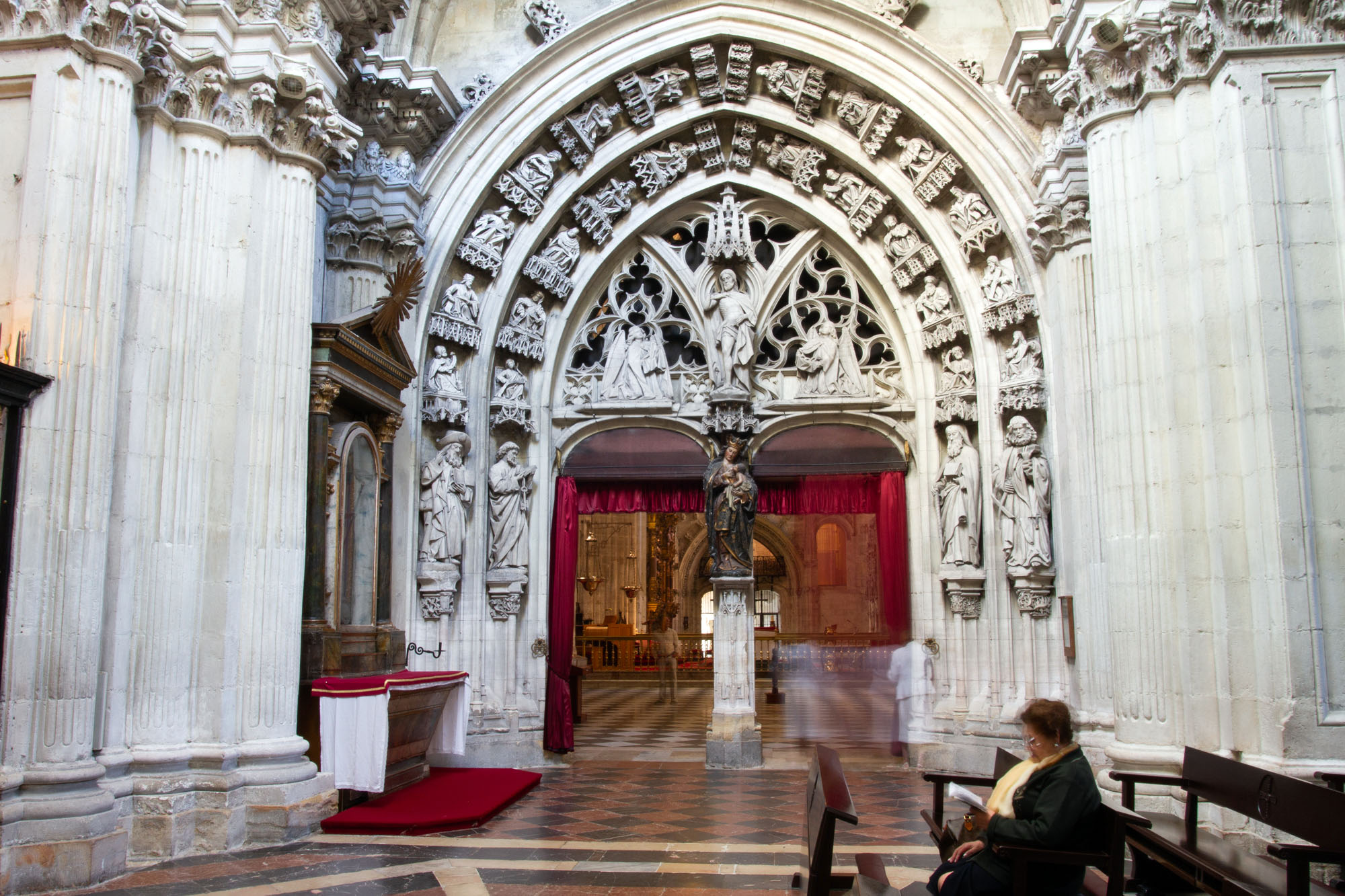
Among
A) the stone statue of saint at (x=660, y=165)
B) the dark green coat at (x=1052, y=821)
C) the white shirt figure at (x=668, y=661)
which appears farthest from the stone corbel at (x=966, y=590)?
the white shirt figure at (x=668, y=661)

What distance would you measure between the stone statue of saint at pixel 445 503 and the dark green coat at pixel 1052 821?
267 inches

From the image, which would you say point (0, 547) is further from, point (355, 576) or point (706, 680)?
point (706, 680)

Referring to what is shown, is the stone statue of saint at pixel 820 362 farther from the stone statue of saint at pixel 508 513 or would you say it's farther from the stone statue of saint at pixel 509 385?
the stone statue of saint at pixel 508 513

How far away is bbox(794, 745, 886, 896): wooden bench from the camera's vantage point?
3512mm

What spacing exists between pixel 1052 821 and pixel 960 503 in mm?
6545

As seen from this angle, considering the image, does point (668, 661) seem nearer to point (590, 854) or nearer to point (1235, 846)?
point (590, 854)

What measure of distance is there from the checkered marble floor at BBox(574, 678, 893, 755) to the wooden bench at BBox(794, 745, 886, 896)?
6224 mm

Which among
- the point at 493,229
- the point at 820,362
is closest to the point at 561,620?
the point at 820,362

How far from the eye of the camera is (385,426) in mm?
8898

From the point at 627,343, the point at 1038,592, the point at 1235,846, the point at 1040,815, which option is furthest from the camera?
the point at 627,343

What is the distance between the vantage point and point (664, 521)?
2595 cm

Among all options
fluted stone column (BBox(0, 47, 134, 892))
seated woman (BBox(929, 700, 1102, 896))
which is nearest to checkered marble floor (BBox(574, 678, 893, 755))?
fluted stone column (BBox(0, 47, 134, 892))

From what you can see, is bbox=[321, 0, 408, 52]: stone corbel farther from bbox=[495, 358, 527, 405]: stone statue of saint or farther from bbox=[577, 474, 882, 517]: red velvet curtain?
bbox=[577, 474, 882, 517]: red velvet curtain

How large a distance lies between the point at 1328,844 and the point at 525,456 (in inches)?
325
